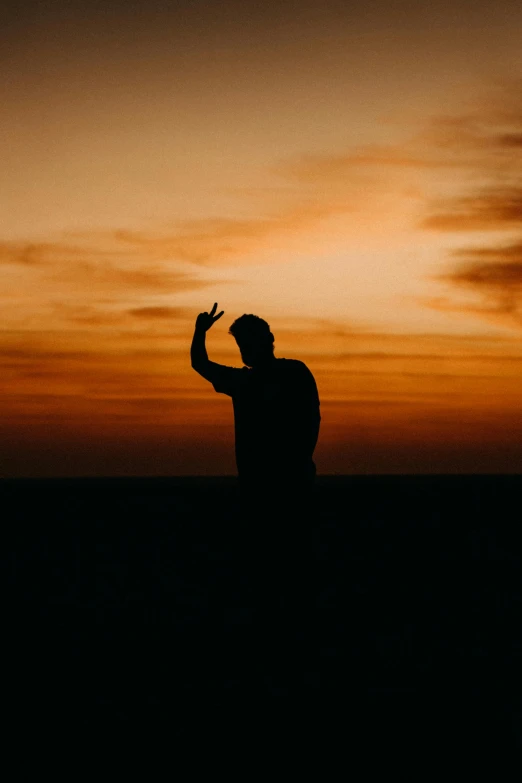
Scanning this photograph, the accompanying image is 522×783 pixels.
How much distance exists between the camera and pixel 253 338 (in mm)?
4902

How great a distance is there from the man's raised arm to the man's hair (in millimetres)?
274

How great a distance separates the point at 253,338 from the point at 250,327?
0.17 ft

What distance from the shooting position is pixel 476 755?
457 centimetres

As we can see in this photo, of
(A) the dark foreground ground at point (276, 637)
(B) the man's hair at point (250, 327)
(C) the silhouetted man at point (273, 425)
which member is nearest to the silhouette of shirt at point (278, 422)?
(C) the silhouetted man at point (273, 425)

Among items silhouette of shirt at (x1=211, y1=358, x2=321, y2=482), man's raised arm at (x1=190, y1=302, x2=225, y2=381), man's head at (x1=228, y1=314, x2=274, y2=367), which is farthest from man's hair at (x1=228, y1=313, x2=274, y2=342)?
man's raised arm at (x1=190, y1=302, x2=225, y2=381)

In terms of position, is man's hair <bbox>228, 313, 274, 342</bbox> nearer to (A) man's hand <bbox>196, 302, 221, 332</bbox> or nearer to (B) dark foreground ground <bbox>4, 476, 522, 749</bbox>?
(A) man's hand <bbox>196, 302, 221, 332</bbox>

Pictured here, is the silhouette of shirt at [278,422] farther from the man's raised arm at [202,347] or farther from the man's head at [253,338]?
the man's raised arm at [202,347]

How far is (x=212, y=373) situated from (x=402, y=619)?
395 centimetres

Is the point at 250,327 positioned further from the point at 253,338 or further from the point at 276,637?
the point at 276,637

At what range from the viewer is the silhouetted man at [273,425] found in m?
4.88

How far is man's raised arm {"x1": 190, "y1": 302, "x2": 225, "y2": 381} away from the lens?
16.8 ft

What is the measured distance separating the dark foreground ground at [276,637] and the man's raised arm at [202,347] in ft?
2.43

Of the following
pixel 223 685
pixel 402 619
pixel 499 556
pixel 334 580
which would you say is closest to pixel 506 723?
pixel 223 685

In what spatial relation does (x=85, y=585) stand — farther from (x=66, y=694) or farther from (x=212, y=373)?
(x=212, y=373)
